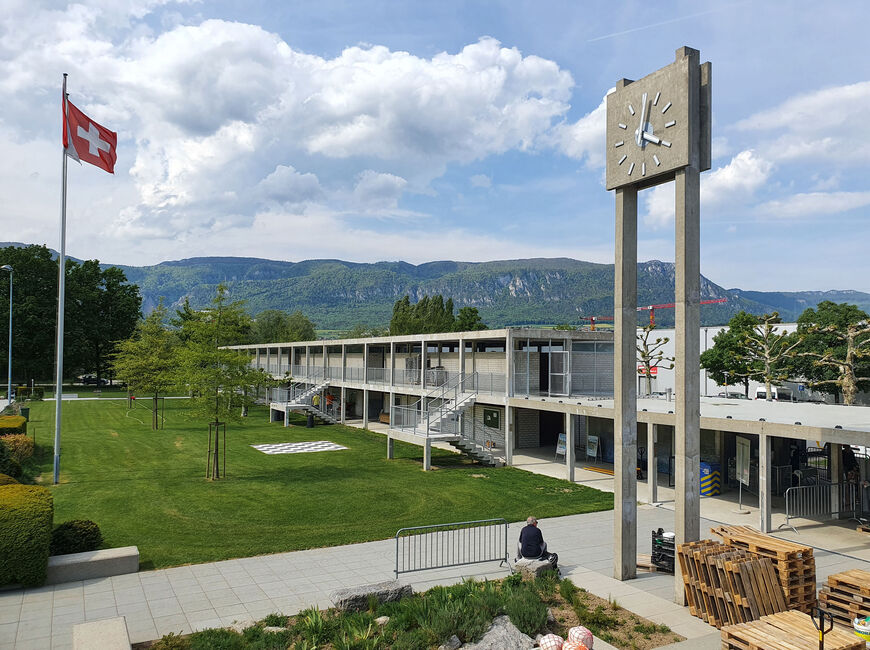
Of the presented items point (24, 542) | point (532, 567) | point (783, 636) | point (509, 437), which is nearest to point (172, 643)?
point (24, 542)

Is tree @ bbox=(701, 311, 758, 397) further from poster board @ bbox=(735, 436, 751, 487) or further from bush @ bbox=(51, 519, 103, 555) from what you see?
bush @ bbox=(51, 519, 103, 555)

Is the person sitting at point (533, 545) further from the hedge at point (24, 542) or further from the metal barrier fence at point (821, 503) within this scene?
the metal barrier fence at point (821, 503)

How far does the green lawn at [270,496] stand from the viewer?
15734 mm

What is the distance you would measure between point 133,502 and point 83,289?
69560mm

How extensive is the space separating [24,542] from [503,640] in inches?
368

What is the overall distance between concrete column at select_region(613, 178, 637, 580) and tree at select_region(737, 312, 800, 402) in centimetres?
3629

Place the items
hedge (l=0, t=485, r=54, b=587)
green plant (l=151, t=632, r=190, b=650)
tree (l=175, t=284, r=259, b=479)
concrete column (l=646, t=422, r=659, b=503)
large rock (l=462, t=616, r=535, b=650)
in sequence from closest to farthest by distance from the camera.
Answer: large rock (l=462, t=616, r=535, b=650) < green plant (l=151, t=632, r=190, b=650) < hedge (l=0, t=485, r=54, b=587) < concrete column (l=646, t=422, r=659, b=503) < tree (l=175, t=284, r=259, b=479)

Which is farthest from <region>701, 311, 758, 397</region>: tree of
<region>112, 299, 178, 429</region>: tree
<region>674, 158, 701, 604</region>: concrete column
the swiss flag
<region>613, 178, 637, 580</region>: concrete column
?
the swiss flag

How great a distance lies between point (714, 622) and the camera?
32.6 feet

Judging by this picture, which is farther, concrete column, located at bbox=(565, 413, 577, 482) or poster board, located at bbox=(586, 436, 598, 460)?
poster board, located at bbox=(586, 436, 598, 460)

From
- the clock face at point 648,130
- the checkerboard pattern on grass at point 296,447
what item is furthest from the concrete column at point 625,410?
the checkerboard pattern on grass at point 296,447

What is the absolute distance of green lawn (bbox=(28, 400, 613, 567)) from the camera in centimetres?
1573

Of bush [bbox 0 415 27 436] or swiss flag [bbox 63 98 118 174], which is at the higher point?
swiss flag [bbox 63 98 118 174]

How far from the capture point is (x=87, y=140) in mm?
20781
